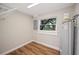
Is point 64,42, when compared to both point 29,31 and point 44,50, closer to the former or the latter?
point 44,50

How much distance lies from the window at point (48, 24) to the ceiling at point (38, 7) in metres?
0.15

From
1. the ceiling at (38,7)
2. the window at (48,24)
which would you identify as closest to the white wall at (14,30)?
the ceiling at (38,7)

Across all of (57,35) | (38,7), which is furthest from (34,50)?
(38,7)

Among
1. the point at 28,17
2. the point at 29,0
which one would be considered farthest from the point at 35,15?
the point at 29,0

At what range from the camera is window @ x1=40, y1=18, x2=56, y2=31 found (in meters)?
1.43

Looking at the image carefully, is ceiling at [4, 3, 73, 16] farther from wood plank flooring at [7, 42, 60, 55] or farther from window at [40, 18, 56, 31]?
wood plank flooring at [7, 42, 60, 55]

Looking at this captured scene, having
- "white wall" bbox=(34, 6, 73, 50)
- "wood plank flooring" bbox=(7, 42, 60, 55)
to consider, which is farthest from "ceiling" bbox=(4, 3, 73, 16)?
"wood plank flooring" bbox=(7, 42, 60, 55)

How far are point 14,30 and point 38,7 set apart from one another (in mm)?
537

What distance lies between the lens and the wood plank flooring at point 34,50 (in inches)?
54.4

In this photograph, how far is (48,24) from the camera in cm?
148

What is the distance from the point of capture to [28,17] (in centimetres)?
149

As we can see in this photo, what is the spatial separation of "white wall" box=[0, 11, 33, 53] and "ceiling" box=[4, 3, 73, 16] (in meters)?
0.09

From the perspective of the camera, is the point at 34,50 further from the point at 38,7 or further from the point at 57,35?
the point at 38,7

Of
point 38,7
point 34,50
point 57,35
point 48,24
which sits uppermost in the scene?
point 38,7
